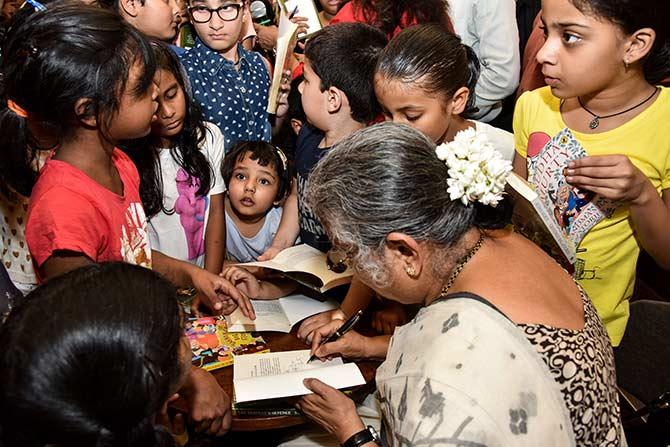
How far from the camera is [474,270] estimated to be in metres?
1.38

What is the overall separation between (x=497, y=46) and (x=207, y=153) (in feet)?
4.56

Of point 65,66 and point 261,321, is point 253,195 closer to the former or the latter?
point 261,321

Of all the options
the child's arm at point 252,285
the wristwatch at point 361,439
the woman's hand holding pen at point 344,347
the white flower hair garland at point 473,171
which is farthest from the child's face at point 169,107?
the wristwatch at point 361,439

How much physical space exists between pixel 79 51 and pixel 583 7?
141cm

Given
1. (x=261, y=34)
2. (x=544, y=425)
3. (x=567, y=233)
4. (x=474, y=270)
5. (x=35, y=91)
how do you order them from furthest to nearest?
(x=261, y=34), (x=567, y=233), (x=35, y=91), (x=474, y=270), (x=544, y=425)

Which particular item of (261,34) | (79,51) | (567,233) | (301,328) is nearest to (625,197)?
(567,233)

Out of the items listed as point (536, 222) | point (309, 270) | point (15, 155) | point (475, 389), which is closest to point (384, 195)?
point (475, 389)

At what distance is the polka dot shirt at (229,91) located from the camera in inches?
107

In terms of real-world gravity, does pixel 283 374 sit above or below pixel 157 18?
below

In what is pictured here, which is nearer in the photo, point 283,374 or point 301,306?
point 283,374

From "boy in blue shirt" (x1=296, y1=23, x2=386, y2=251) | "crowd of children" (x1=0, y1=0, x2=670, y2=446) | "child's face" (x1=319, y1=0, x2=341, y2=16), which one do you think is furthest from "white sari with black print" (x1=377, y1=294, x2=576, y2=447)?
"child's face" (x1=319, y1=0, x2=341, y2=16)

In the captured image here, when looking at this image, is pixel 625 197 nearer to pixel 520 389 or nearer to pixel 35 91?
pixel 520 389

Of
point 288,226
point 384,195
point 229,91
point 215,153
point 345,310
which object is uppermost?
point 384,195

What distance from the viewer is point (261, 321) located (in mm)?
1979
